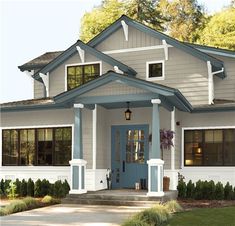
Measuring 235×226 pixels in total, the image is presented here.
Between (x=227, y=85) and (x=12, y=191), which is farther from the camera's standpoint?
(x=227, y=85)

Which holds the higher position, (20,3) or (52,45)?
(52,45)

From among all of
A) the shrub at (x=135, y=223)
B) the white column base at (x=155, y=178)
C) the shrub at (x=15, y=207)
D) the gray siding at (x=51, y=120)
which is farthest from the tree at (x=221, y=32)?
the shrub at (x=135, y=223)

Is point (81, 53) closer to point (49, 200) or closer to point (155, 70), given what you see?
point (155, 70)

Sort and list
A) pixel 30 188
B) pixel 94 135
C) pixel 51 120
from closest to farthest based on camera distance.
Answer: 1. pixel 94 135
2. pixel 30 188
3. pixel 51 120

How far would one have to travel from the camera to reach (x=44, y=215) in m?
10.5

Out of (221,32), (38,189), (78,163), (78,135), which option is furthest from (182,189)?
(221,32)

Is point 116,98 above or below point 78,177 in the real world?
above

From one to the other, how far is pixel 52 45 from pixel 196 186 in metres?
34.2

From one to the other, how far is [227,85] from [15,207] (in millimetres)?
9772

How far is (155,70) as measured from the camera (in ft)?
53.6

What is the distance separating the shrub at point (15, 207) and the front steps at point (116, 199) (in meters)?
1.75

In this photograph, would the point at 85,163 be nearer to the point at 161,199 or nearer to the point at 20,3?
the point at 161,199

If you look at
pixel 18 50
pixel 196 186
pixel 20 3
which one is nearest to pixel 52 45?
pixel 18 50

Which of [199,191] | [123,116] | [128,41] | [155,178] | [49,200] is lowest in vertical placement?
[49,200]
